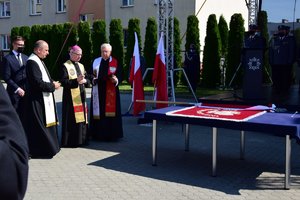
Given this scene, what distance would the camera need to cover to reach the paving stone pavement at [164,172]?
17.0 ft

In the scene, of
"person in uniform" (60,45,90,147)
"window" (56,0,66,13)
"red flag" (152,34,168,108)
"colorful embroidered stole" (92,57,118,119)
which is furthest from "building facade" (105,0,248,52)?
"person in uniform" (60,45,90,147)

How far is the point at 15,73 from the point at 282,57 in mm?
7027

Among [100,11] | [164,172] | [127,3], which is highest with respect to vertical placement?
[127,3]

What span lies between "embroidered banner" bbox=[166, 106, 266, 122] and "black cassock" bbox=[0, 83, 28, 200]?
180 inches

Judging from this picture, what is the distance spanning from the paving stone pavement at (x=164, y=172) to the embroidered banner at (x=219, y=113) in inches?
32.6

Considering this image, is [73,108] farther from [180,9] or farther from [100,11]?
[100,11]

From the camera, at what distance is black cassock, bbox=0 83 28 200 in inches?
42.0

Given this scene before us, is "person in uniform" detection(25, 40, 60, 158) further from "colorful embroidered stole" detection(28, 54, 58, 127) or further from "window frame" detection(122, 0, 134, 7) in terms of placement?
"window frame" detection(122, 0, 134, 7)

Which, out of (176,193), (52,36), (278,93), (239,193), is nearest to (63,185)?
(176,193)

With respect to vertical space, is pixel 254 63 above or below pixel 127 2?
below

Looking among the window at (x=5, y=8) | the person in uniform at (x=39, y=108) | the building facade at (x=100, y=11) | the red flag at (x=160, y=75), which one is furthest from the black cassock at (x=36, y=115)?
the window at (x=5, y=8)

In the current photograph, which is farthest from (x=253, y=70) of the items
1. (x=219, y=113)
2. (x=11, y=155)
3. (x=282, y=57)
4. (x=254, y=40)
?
(x=11, y=155)

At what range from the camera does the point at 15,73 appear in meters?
7.66

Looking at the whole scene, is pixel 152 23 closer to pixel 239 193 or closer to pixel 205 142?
pixel 205 142
